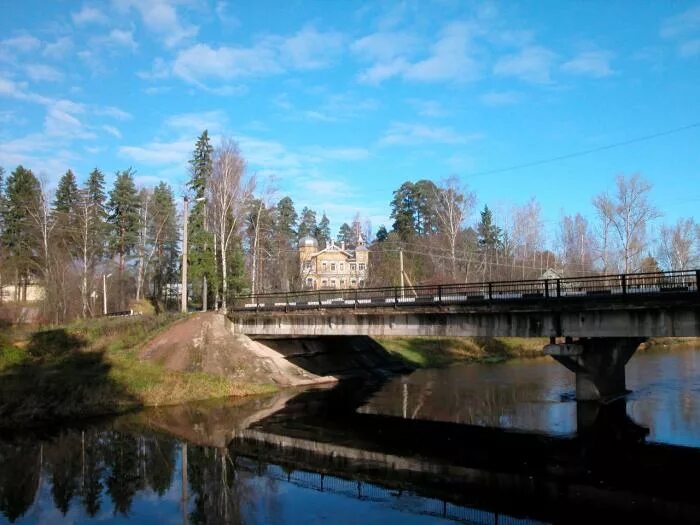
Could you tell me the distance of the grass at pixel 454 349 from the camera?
51.9 meters

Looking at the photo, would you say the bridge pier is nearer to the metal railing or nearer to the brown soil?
the metal railing

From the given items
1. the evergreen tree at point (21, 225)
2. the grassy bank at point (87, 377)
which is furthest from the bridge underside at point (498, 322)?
the evergreen tree at point (21, 225)

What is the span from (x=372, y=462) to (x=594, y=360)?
14.7 metres

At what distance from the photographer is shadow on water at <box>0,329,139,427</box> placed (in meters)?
29.0

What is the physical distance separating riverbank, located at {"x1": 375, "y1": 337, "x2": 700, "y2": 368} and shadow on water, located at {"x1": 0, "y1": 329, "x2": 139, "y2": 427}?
83.8 feet

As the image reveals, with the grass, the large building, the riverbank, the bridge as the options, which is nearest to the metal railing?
Answer: the bridge

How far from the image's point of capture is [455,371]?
46.1m

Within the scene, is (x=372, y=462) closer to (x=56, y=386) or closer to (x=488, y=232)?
(x=56, y=386)

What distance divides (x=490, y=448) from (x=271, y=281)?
2730 inches

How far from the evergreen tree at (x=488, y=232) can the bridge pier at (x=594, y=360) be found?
7639 cm

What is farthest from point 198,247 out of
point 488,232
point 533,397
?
point 488,232

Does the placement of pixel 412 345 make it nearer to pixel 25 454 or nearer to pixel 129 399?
pixel 129 399

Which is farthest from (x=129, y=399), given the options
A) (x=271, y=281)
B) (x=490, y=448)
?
(x=271, y=281)

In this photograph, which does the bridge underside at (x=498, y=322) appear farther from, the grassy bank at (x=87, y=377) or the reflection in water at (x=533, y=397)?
the grassy bank at (x=87, y=377)
